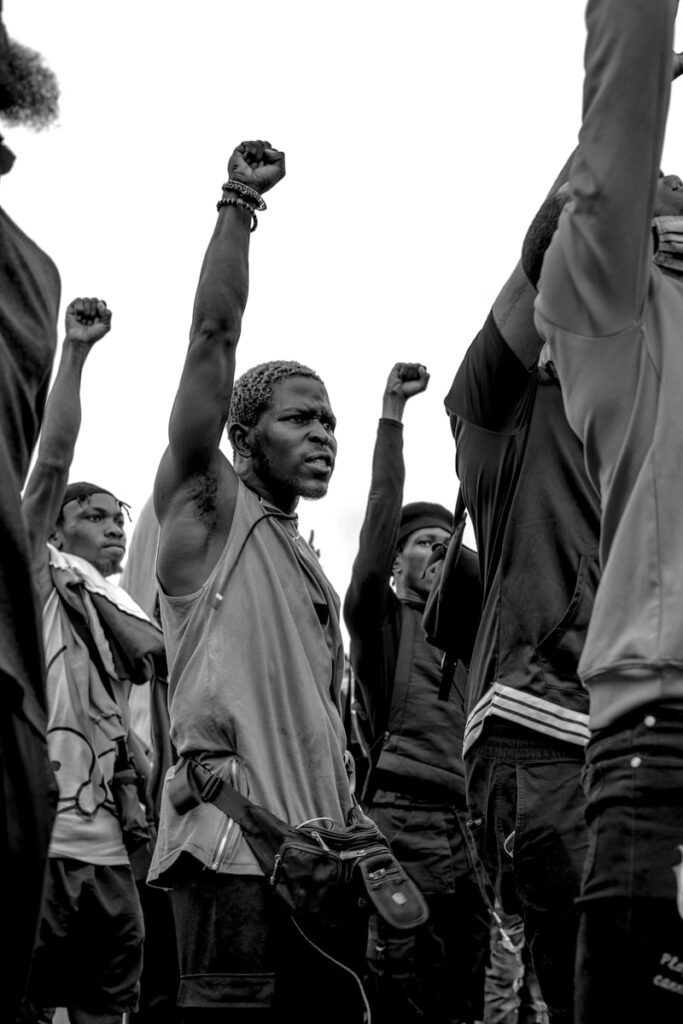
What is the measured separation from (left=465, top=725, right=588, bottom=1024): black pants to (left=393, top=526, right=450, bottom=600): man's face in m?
4.01

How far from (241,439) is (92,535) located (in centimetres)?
309

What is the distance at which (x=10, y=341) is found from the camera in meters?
2.56

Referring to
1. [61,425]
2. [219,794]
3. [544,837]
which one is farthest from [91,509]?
[544,837]

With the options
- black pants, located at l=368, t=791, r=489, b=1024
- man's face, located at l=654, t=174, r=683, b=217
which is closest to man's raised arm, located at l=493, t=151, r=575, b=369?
man's face, located at l=654, t=174, r=683, b=217

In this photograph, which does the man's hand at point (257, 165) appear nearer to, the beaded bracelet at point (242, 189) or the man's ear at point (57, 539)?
the beaded bracelet at point (242, 189)

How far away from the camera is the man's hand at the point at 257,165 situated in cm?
423

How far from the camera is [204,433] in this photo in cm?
404

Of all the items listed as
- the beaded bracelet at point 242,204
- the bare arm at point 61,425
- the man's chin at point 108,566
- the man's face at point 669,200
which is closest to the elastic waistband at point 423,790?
the man's chin at point 108,566

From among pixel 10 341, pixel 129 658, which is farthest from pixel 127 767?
pixel 10 341

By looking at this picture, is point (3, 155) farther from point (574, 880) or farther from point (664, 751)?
point (574, 880)

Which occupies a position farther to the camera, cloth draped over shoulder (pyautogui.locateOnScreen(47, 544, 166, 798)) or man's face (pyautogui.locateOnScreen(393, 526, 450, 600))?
man's face (pyautogui.locateOnScreen(393, 526, 450, 600))

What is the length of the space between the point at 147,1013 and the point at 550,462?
18.7 feet

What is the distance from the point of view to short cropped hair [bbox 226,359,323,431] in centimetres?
469

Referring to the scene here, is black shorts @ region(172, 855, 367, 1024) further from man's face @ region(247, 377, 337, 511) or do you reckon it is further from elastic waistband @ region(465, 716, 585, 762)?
man's face @ region(247, 377, 337, 511)
